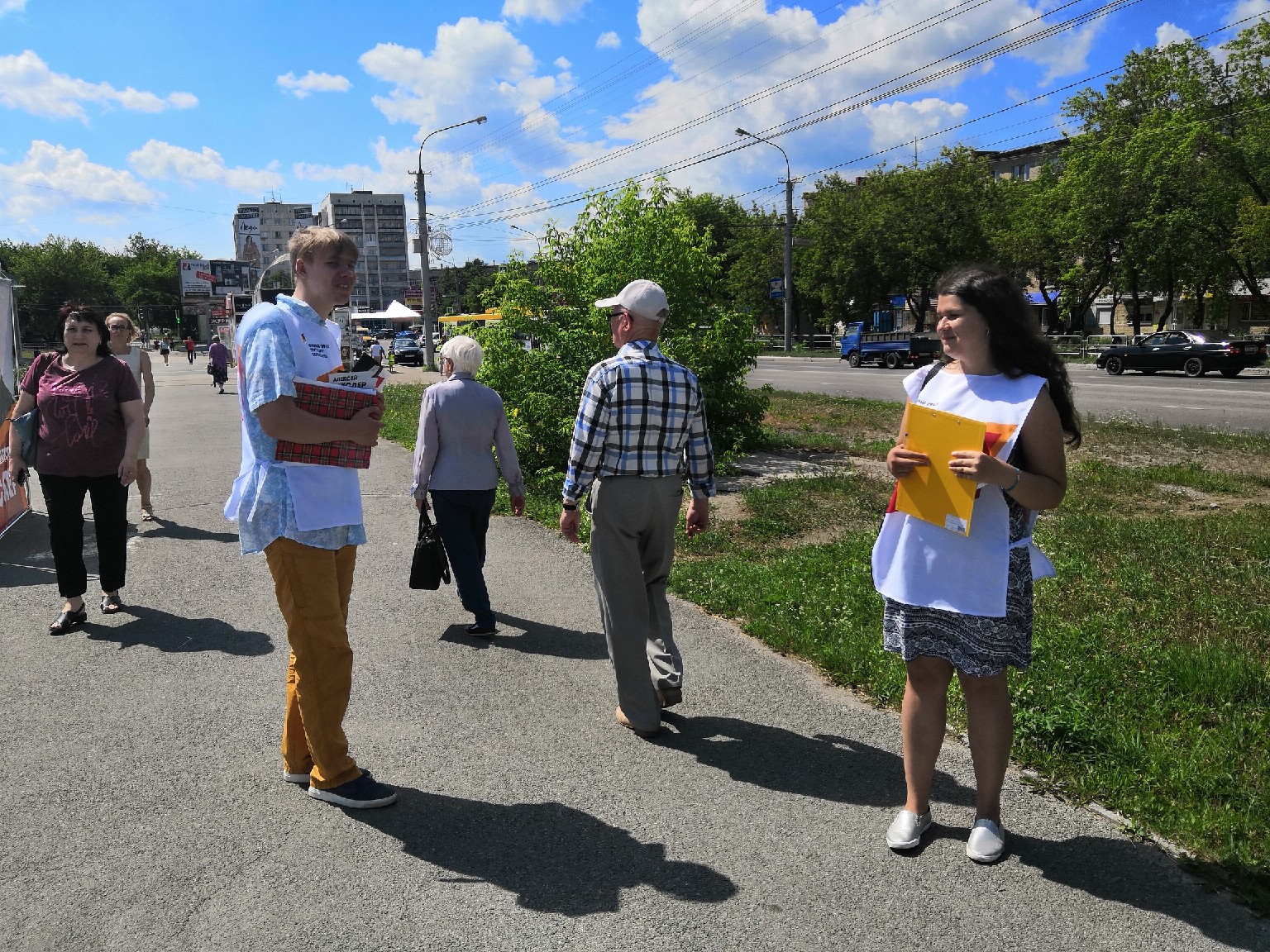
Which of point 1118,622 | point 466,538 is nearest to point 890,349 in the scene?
point 1118,622

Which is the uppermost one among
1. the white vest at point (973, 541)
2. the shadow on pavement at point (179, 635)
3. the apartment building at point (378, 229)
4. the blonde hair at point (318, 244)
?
the apartment building at point (378, 229)

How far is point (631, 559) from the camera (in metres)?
4.21

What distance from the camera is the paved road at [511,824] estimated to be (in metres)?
2.88

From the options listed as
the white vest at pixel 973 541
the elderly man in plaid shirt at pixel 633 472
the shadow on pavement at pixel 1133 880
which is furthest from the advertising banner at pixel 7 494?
the shadow on pavement at pixel 1133 880

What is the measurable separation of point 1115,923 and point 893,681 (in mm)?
1840

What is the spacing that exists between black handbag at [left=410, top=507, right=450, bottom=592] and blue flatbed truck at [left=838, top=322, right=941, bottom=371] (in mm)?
34478

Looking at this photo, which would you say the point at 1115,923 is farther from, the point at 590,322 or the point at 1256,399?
the point at 1256,399

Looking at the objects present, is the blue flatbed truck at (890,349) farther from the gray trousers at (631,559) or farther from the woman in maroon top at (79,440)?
the gray trousers at (631,559)

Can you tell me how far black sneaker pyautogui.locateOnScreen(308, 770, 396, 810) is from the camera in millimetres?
3596

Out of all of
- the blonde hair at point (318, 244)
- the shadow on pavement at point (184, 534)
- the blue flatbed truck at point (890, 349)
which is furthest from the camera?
the blue flatbed truck at point (890, 349)

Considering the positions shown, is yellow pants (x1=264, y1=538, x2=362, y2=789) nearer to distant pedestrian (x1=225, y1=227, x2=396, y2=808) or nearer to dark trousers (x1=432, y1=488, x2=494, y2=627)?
distant pedestrian (x1=225, y1=227, x2=396, y2=808)

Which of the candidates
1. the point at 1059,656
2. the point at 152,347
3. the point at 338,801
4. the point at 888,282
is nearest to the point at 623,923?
the point at 338,801

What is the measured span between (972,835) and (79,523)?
520cm

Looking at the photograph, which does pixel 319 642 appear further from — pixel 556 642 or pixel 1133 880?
pixel 1133 880
